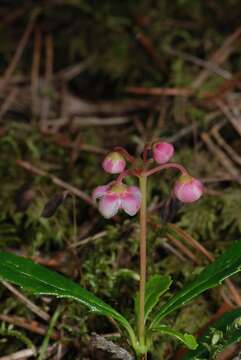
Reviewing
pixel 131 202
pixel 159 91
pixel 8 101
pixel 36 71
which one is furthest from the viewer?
pixel 36 71

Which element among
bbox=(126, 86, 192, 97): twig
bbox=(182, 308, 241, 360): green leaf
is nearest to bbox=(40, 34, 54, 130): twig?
bbox=(126, 86, 192, 97): twig

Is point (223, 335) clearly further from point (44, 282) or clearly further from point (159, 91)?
point (159, 91)

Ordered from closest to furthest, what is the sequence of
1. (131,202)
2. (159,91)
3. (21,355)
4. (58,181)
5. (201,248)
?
1. (131,202)
2. (21,355)
3. (201,248)
4. (58,181)
5. (159,91)

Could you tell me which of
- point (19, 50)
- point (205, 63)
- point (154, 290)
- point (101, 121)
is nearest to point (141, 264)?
point (154, 290)

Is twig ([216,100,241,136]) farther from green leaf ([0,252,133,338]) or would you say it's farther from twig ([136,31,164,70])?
green leaf ([0,252,133,338])

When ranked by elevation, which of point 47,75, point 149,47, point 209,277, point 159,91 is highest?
point 47,75

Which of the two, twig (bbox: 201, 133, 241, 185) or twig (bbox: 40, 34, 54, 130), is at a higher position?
twig (bbox: 40, 34, 54, 130)

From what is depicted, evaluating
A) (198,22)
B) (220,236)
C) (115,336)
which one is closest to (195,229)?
(220,236)
